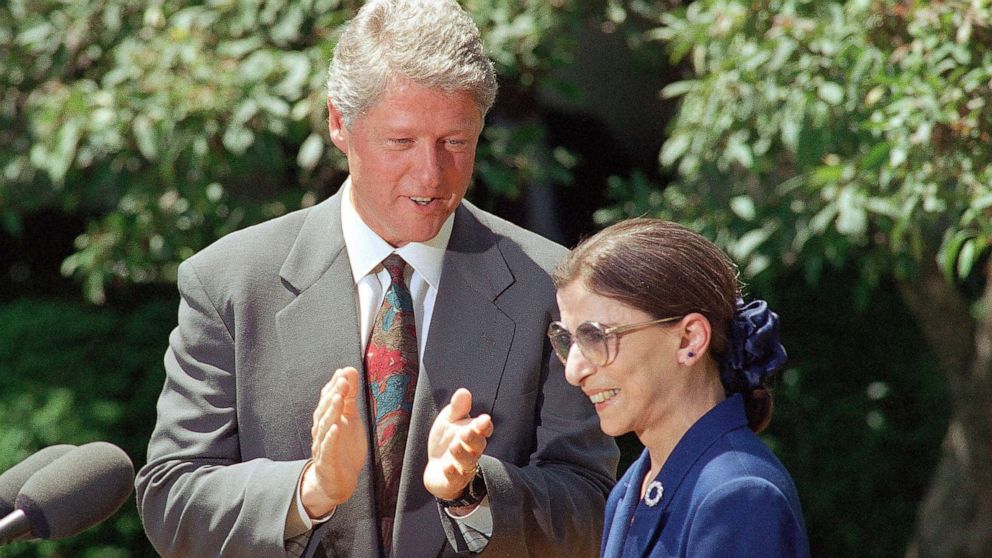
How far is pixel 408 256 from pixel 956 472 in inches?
146

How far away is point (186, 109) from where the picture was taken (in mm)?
4598

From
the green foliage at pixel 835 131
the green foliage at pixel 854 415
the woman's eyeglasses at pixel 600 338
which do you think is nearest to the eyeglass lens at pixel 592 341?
the woman's eyeglasses at pixel 600 338

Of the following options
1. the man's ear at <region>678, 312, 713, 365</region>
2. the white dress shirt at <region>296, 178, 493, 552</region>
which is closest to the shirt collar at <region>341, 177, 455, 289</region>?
the white dress shirt at <region>296, 178, 493, 552</region>

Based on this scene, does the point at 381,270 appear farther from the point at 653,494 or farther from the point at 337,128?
the point at 653,494

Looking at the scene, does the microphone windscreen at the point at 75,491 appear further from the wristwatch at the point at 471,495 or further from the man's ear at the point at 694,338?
the man's ear at the point at 694,338

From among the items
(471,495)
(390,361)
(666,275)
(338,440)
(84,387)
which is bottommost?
(84,387)

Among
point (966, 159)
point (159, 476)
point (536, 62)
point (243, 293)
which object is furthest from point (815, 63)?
point (159, 476)

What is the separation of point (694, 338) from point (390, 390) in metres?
0.60

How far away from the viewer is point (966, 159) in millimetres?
3668

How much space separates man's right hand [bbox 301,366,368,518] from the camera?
2.15 meters

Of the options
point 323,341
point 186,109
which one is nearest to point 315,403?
point 323,341

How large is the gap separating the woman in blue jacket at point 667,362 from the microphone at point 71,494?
29.9 inches

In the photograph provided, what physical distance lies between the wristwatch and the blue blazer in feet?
0.73

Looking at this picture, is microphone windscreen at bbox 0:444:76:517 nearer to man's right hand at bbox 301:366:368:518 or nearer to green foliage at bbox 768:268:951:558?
man's right hand at bbox 301:366:368:518
